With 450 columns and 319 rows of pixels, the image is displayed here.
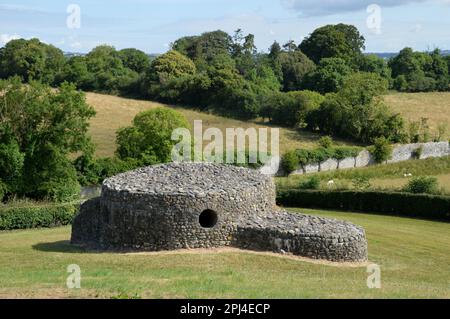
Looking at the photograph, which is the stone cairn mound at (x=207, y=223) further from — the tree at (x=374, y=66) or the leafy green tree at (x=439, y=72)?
the leafy green tree at (x=439, y=72)

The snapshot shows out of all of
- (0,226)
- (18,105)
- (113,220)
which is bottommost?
(0,226)

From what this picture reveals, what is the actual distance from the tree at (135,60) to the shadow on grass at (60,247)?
80516mm

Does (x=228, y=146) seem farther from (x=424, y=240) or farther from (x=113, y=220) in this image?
(x=113, y=220)

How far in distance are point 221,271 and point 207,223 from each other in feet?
17.4

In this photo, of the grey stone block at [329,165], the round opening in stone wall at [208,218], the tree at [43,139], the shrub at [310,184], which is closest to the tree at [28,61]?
the grey stone block at [329,165]

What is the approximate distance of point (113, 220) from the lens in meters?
27.1

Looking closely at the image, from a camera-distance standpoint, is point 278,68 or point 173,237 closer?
point 173,237

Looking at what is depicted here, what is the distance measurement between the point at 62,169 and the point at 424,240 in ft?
Answer: 77.3

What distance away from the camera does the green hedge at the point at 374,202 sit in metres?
41.4

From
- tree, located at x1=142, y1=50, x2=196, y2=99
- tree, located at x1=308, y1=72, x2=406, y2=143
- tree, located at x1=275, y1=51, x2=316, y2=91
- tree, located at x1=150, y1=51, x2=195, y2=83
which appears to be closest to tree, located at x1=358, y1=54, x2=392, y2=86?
tree, located at x1=275, y1=51, x2=316, y2=91

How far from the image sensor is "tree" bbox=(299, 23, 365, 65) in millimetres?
108000

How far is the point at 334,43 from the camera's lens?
358ft

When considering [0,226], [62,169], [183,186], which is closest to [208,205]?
[183,186]
